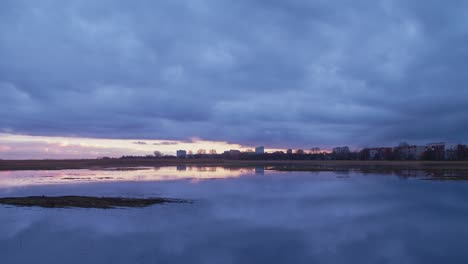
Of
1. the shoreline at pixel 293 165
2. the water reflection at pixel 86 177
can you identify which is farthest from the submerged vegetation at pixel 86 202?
the shoreline at pixel 293 165

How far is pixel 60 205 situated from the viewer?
22.8 metres

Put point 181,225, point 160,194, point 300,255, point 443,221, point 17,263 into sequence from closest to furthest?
point 17,263
point 300,255
point 181,225
point 443,221
point 160,194

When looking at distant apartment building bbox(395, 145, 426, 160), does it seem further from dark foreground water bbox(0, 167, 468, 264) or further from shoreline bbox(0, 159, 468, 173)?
dark foreground water bbox(0, 167, 468, 264)

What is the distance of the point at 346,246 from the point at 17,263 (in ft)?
34.3

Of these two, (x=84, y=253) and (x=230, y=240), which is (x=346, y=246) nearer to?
(x=230, y=240)

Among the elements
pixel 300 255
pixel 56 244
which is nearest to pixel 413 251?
pixel 300 255

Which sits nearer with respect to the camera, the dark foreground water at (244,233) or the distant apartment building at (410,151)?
the dark foreground water at (244,233)

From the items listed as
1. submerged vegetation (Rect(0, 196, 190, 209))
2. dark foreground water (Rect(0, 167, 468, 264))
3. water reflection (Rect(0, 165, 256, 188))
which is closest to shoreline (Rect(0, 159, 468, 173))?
water reflection (Rect(0, 165, 256, 188))

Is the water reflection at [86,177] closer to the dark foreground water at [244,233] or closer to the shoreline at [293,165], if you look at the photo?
the dark foreground water at [244,233]

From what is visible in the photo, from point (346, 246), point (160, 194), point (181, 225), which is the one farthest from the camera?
point (160, 194)

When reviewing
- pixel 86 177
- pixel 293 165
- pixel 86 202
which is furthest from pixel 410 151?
pixel 86 202

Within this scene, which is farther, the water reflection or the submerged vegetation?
the water reflection

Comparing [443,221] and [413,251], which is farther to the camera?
[443,221]

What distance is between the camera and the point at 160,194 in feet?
94.2
